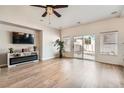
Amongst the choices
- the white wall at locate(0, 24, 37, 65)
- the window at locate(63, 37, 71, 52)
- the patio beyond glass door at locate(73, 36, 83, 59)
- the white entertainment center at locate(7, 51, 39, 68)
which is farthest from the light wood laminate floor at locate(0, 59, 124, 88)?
the window at locate(63, 37, 71, 52)

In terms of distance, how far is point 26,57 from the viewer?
21.4 feet

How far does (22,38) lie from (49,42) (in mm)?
2545

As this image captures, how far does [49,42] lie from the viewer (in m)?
8.72

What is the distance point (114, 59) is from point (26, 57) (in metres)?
5.15

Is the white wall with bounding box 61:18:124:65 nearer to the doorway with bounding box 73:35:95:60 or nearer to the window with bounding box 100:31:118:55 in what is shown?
the window with bounding box 100:31:118:55

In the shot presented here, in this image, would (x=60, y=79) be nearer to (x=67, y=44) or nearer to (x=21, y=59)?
(x=21, y=59)

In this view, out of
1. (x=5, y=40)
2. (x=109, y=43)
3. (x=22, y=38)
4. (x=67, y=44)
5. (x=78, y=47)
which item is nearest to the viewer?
(x=5, y=40)

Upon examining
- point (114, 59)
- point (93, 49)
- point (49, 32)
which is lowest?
point (114, 59)

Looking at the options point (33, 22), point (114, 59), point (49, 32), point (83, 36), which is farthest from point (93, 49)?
point (33, 22)

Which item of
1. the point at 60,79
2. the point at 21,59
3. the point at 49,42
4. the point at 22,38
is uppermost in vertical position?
the point at 22,38

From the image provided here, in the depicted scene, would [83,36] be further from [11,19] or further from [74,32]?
[11,19]

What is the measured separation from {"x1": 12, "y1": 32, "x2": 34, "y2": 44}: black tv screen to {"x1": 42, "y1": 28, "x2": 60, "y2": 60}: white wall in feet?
3.66

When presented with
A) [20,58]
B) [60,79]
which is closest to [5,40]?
[20,58]

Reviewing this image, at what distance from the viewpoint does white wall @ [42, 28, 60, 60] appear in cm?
812
